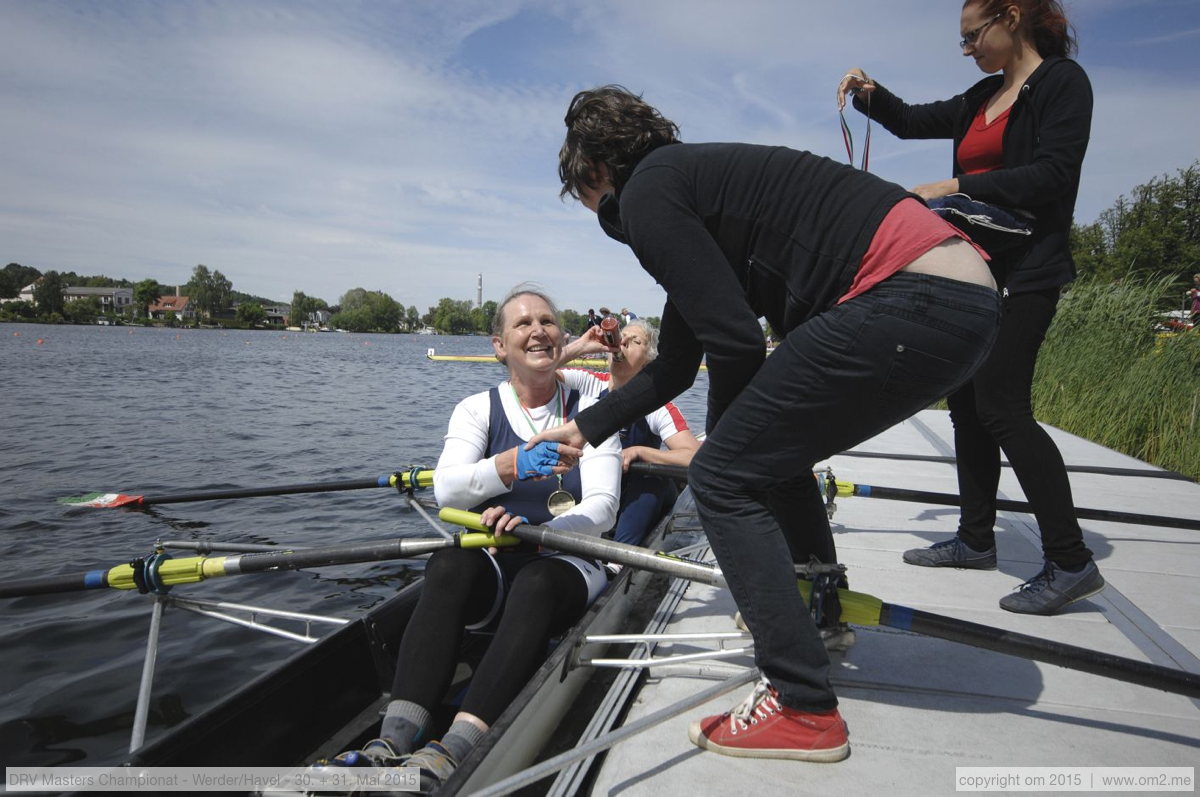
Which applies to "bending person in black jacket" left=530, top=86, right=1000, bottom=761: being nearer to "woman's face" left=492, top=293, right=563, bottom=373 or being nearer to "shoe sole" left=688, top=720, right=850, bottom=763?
"shoe sole" left=688, top=720, right=850, bottom=763

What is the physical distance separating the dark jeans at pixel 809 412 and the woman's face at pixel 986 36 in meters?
1.75

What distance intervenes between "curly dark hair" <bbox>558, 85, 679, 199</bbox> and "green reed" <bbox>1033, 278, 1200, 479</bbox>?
27.1ft

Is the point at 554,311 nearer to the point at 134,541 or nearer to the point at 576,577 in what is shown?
the point at 576,577

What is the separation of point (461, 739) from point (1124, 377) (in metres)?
9.27

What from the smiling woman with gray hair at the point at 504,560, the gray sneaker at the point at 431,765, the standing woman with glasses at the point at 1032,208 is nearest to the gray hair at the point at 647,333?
the smiling woman with gray hair at the point at 504,560

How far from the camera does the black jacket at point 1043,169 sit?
2734mm

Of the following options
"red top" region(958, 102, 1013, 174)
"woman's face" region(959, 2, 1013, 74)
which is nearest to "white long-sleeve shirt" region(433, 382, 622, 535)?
"red top" region(958, 102, 1013, 174)

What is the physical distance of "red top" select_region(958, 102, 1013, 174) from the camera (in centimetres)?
305

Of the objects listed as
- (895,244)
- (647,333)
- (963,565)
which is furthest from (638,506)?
(895,244)

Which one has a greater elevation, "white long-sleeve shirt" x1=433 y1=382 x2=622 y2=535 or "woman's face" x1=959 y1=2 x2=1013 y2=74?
"woman's face" x1=959 y1=2 x2=1013 y2=74

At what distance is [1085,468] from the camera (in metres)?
5.71

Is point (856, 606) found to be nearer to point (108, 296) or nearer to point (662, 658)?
point (662, 658)

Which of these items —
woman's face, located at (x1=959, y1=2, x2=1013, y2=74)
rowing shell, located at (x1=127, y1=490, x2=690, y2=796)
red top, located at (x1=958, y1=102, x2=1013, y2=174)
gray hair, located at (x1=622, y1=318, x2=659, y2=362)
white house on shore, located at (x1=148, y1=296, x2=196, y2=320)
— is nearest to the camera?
rowing shell, located at (x1=127, y1=490, x2=690, y2=796)

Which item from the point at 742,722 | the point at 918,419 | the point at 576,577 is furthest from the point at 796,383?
the point at 918,419
